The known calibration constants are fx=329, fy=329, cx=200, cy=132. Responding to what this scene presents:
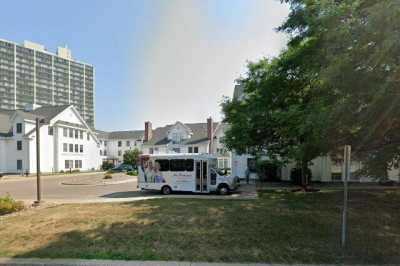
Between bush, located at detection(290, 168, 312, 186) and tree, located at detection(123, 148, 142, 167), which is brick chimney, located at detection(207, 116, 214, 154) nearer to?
tree, located at detection(123, 148, 142, 167)

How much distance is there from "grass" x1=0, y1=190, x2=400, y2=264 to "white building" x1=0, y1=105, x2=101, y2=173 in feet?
137

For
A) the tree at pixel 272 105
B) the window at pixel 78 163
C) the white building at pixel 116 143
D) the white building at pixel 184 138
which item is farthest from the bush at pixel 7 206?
the white building at pixel 116 143

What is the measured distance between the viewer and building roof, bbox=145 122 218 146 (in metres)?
61.4

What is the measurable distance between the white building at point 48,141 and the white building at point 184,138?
11.6m

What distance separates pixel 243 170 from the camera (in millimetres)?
33531

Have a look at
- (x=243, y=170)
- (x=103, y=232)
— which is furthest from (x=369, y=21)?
(x=243, y=170)

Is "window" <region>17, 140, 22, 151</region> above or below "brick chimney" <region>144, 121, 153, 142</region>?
below

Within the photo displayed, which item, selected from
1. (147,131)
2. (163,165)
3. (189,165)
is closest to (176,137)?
(147,131)

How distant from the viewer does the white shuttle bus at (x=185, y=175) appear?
68.9 feet

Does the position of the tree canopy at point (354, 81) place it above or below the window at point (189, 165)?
above

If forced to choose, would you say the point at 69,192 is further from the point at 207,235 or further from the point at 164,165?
the point at 207,235

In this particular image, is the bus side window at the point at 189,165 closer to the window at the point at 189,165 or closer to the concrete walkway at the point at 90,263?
the window at the point at 189,165

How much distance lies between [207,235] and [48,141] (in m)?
50.1

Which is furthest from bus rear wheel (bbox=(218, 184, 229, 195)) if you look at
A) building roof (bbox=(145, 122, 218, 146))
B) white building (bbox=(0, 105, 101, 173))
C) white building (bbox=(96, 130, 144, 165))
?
white building (bbox=(96, 130, 144, 165))
